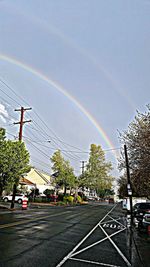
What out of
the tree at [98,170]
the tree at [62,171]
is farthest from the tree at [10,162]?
the tree at [98,170]

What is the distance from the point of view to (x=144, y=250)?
10281mm

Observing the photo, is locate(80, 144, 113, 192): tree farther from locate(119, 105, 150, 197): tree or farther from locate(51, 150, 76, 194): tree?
locate(119, 105, 150, 197): tree

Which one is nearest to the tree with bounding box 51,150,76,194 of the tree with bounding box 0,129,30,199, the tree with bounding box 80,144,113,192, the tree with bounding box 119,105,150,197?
the tree with bounding box 80,144,113,192

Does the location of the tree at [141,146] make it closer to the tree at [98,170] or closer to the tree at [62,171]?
the tree at [62,171]

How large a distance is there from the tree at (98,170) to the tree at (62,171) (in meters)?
20.9

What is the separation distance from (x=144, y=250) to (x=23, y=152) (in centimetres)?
2036

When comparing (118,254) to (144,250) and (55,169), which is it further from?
(55,169)

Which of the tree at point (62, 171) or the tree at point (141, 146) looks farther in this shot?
the tree at point (62, 171)

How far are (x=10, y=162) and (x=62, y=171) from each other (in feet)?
97.2

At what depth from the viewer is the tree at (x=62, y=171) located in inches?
2201

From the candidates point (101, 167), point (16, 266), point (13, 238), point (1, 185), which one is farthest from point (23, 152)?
point (101, 167)

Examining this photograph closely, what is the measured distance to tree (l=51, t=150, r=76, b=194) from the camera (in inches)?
2201

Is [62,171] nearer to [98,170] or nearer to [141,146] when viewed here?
[98,170]

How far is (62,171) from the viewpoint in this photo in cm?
5638
